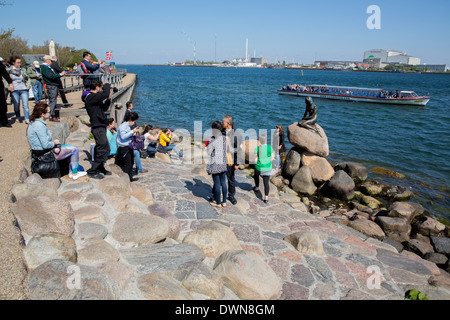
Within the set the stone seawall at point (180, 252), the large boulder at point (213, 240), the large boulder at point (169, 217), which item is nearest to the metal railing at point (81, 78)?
the stone seawall at point (180, 252)

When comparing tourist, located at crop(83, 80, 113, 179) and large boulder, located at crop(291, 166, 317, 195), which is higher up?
tourist, located at crop(83, 80, 113, 179)

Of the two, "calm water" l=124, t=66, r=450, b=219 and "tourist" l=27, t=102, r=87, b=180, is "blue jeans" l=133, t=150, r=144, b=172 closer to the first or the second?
"tourist" l=27, t=102, r=87, b=180

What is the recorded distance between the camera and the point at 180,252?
4.42 metres

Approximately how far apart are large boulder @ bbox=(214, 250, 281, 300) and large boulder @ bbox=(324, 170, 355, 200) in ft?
24.3

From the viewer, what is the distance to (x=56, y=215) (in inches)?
168

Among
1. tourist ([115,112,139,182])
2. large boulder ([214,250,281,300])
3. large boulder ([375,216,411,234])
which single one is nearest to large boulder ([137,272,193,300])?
large boulder ([214,250,281,300])

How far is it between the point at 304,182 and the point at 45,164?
8.43m

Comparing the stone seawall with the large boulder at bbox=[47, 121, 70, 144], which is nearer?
the stone seawall

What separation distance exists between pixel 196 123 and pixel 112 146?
1740 centimetres

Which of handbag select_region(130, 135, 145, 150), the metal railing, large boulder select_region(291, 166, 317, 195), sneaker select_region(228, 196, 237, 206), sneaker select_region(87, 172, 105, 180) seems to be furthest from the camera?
large boulder select_region(291, 166, 317, 195)

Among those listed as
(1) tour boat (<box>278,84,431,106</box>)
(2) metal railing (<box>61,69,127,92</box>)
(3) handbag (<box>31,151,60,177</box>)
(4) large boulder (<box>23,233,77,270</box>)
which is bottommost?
(4) large boulder (<box>23,233,77,270</box>)

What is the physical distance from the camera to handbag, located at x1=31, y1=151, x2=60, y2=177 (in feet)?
17.7

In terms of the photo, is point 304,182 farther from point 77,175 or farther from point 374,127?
point 374,127
